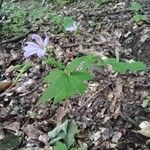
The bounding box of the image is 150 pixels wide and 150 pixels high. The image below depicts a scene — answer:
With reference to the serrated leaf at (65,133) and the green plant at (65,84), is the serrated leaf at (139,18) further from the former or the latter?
the green plant at (65,84)

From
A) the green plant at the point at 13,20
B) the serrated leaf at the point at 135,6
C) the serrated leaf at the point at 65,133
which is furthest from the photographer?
the green plant at the point at 13,20

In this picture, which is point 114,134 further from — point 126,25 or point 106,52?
point 126,25

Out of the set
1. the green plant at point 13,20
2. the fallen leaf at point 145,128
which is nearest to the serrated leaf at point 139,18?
the green plant at point 13,20

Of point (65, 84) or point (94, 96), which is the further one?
point (94, 96)

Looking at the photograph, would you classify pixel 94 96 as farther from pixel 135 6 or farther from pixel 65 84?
pixel 135 6

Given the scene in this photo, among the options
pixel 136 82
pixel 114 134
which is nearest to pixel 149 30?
pixel 136 82

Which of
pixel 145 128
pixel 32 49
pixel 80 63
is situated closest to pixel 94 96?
pixel 145 128

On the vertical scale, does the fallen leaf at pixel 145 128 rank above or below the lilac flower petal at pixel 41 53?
below
